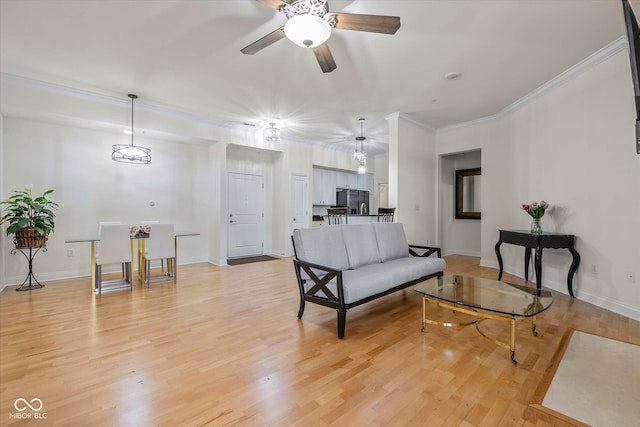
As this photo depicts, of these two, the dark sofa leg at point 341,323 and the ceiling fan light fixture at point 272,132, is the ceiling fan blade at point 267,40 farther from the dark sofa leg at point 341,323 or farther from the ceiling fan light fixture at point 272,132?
the ceiling fan light fixture at point 272,132

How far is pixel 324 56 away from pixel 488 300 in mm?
2621

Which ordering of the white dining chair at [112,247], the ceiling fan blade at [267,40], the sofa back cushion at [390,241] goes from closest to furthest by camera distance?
the ceiling fan blade at [267,40] < the sofa back cushion at [390,241] < the white dining chair at [112,247]

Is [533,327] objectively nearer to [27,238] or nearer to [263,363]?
[263,363]

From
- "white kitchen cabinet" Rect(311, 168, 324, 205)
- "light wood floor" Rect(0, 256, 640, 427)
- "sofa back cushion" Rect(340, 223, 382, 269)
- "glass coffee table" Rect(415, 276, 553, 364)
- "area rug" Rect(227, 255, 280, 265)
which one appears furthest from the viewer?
"white kitchen cabinet" Rect(311, 168, 324, 205)

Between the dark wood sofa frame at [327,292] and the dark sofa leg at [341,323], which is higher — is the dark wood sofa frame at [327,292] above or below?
above

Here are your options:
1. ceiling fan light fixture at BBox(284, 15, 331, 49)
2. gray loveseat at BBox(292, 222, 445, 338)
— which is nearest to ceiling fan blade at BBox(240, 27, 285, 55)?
ceiling fan light fixture at BBox(284, 15, 331, 49)

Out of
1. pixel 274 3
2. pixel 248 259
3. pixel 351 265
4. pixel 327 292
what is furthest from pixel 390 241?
pixel 248 259

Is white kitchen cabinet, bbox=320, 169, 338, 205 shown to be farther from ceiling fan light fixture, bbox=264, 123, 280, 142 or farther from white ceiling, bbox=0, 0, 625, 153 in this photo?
white ceiling, bbox=0, 0, 625, 153

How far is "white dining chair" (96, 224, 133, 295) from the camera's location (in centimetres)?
381

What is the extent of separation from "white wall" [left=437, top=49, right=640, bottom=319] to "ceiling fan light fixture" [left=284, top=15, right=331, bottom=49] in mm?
3356

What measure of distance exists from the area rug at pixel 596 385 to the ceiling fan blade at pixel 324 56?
2.96m

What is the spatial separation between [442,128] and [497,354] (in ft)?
16.8

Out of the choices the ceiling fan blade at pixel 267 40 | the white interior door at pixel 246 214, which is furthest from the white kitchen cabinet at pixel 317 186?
the ceiling fan blade at pixel 267 40

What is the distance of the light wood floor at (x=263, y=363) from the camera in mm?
1592
